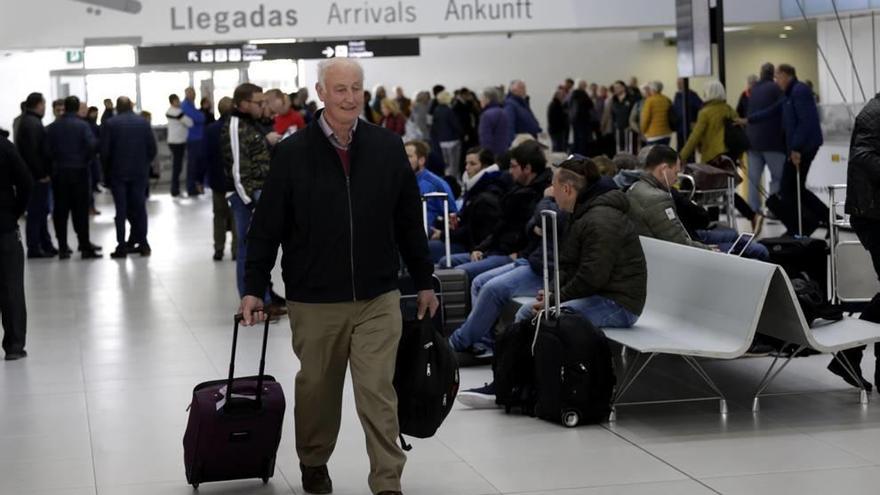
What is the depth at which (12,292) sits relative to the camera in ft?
31.7

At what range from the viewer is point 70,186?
16781 millimetres

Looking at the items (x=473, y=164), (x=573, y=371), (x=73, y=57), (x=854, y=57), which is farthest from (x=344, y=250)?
(x=73, y=57)

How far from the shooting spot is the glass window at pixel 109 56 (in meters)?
22.1

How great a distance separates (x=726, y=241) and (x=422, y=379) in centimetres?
495

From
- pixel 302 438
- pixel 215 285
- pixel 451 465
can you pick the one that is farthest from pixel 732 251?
pixel 215 285

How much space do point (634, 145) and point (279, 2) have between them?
9.27 metres

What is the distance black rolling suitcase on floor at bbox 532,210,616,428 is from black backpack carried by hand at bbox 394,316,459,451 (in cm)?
126

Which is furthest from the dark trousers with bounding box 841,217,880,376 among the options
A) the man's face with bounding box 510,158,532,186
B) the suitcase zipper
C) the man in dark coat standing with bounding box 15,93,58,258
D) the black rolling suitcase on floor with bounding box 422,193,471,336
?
the man in dark coat standing with bounding box 15,93,58,258

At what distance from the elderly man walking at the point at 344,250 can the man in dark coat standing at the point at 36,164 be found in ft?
34.4

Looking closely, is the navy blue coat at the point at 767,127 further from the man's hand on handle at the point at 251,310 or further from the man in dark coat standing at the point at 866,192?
the man's hand on handle at the point at 251,310

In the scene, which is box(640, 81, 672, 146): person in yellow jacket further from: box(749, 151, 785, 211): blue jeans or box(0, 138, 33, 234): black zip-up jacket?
box(0, 138, 33, 234): black zip-up jacket

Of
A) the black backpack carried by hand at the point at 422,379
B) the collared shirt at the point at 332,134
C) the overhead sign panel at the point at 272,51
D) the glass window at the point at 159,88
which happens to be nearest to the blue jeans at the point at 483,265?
the black backpack carried by hand at the point at 422,379

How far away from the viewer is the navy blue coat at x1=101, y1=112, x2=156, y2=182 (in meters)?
16.7

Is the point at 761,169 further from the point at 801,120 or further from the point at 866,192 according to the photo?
the point at 866,192
